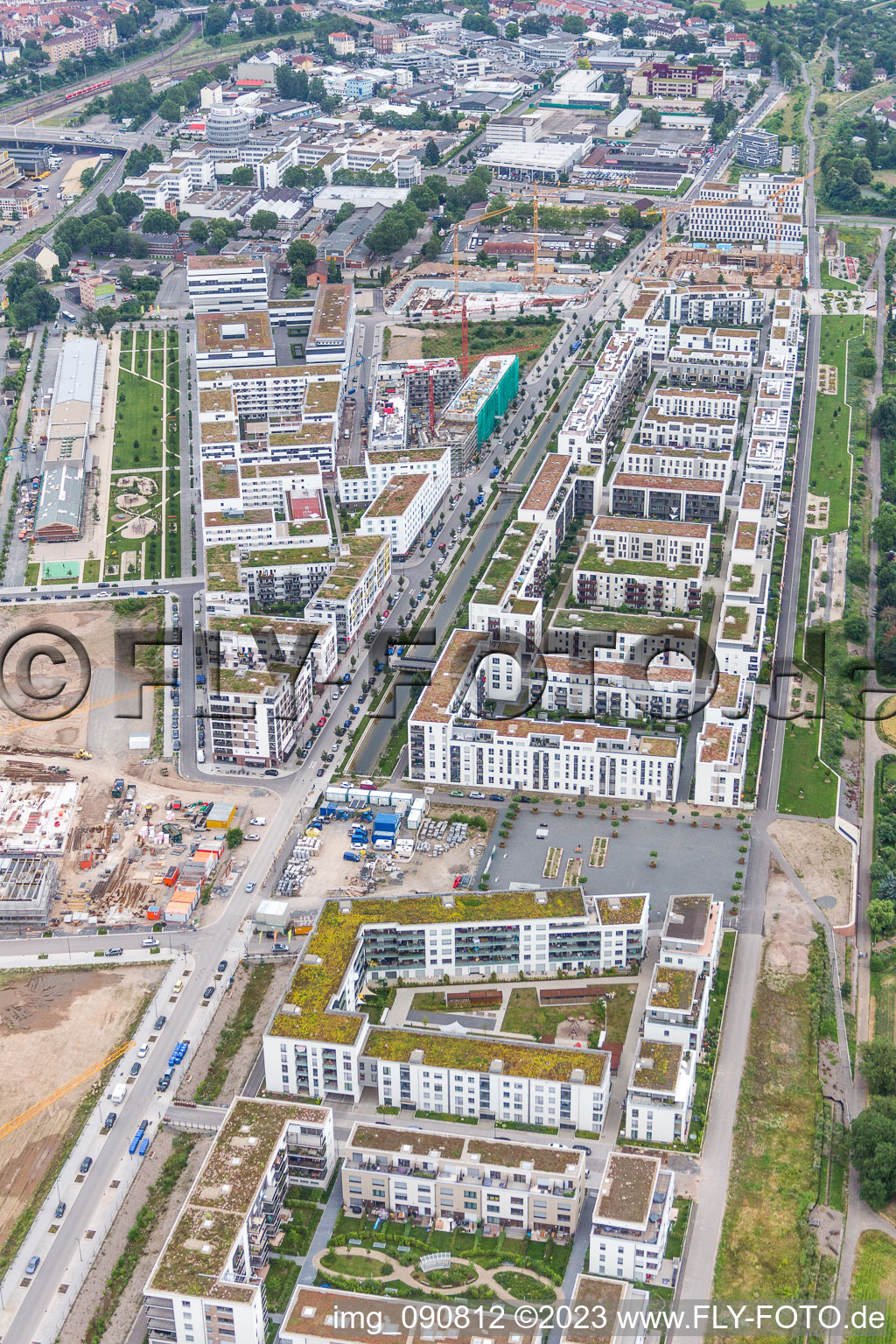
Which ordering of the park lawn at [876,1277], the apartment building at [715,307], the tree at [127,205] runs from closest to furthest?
the park lawn at [876,1277], the apartment building at [715,307], the tree at [127,205]

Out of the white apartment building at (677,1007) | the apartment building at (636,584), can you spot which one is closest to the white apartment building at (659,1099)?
the white apartment building at (677,1007)

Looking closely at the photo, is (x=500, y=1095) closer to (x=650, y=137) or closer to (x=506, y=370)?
(x=506, y=370)

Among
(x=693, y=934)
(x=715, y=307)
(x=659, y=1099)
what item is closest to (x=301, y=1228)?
(x=659, y=1099)

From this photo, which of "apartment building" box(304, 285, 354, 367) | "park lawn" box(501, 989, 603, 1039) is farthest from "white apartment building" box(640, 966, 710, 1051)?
"apartment building" box(304, 285, 354, 367)

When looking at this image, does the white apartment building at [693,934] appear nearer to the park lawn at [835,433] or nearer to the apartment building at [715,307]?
the park lawn at [835,433]

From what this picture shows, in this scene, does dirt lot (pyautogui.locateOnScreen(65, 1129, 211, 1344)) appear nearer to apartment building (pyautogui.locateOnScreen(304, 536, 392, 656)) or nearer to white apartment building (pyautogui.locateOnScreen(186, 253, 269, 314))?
apartment building (pyautogui.locateOnScreen(304, 536, 392, 656))
